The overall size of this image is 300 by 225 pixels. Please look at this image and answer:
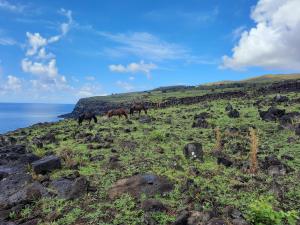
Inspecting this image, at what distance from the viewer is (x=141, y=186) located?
14.0 metres

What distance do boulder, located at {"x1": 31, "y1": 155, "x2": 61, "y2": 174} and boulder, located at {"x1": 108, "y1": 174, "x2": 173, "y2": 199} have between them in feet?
13.8

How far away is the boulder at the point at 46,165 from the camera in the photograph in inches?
673

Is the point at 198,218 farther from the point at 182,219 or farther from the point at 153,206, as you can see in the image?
the point at 153,206

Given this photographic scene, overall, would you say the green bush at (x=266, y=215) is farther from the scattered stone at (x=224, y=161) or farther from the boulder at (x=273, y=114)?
the boulder at (x=273, y=114)

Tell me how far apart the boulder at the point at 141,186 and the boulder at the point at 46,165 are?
4.22 metres

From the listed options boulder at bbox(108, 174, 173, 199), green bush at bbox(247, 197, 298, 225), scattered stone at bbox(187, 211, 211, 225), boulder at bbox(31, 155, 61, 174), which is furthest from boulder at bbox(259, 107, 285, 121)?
green bush at bbox(247, 197, 298, 225)

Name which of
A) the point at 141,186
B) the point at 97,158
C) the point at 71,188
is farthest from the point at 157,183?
the point at 97,158

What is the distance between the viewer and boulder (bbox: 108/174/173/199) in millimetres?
13663

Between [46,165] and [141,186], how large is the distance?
5.51 metres

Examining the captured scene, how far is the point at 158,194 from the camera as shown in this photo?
1350 cm

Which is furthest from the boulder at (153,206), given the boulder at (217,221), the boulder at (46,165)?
the boulder at (46,165)

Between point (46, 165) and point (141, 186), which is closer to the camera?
point (141, 186)

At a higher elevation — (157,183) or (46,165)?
(46,165)

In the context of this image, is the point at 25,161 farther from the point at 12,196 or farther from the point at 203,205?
the point at 203,205
